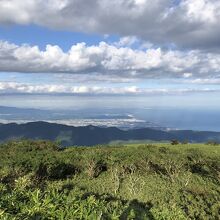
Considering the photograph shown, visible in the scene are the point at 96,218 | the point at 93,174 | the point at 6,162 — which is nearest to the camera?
the point at 96,218

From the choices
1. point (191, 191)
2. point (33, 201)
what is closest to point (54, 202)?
point (33, 201)

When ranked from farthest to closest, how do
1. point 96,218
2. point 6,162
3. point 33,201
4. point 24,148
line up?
point 24,148 < point 6,162 < point 33,201 < point 96,218

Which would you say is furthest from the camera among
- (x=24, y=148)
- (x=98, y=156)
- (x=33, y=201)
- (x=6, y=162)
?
(x=24, y=148)

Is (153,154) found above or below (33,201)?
below

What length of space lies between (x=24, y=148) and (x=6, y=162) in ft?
36.8

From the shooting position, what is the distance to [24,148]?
50188mm

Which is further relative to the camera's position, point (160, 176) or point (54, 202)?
point (160, 176)

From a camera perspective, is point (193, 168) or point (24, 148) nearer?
point (193, 168)

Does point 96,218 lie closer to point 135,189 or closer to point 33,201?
point 33,201

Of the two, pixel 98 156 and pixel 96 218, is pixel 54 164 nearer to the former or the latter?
pixel 98 156

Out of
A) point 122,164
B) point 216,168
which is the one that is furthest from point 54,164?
point 216,168

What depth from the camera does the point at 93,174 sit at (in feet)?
138

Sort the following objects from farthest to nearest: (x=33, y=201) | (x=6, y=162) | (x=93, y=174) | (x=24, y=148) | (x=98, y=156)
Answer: (x=24, y=148)
(x=98, y=156)
(x=93, y=174)
(x=6, y=162)
(x=33, y=201)

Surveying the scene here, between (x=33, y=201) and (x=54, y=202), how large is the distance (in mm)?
594
